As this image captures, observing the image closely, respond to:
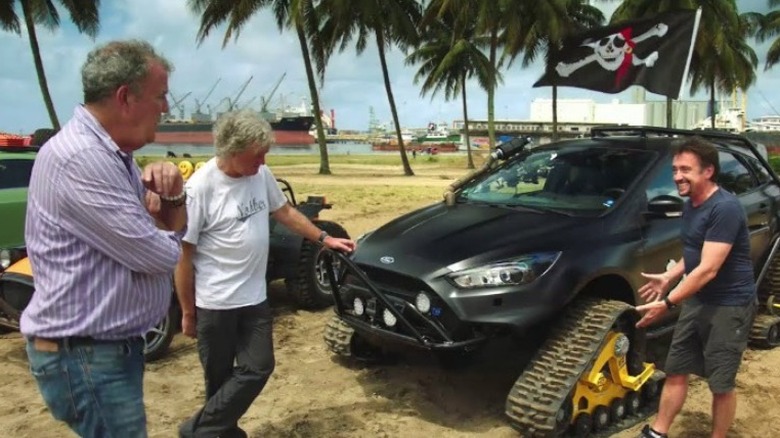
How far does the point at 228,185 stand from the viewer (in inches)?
131

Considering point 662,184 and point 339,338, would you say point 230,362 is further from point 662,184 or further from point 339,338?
point 662,184

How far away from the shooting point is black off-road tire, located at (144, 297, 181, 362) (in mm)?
4984

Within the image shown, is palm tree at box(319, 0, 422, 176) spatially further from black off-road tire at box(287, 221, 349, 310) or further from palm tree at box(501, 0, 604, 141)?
black off-road tire at box(287, 221, 349, 310)

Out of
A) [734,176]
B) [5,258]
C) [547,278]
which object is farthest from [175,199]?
[734,176]

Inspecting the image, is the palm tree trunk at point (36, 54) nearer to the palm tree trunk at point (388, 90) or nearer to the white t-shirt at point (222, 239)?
the palm tree trunk at point (388, 90)

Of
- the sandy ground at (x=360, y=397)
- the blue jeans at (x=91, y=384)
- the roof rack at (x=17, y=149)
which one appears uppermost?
the roof rack at (x=17, y=149)

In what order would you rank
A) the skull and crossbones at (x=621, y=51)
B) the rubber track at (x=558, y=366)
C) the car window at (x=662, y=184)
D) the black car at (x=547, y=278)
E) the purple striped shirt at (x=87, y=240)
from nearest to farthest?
the purple striped shirt at (x=87, y=240) < the rubber track at (x=558, y=366) < the black car at (x=547, y=278) < the car window at (x=662, y=184) < the skull and crossbones at (x=621, y=51)

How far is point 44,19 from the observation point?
2308 centimetres

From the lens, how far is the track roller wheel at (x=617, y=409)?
3.90m

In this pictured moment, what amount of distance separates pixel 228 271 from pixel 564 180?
261 centimetres

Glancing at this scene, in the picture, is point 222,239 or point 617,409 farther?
point 617,409

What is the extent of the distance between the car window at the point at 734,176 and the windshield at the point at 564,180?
92 centimetres

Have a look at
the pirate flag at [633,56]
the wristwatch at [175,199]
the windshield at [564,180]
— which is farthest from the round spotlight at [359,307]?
the pirate flag at [633,56]

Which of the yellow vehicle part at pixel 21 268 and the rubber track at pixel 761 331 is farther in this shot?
the rubber track at pixel 761 331
